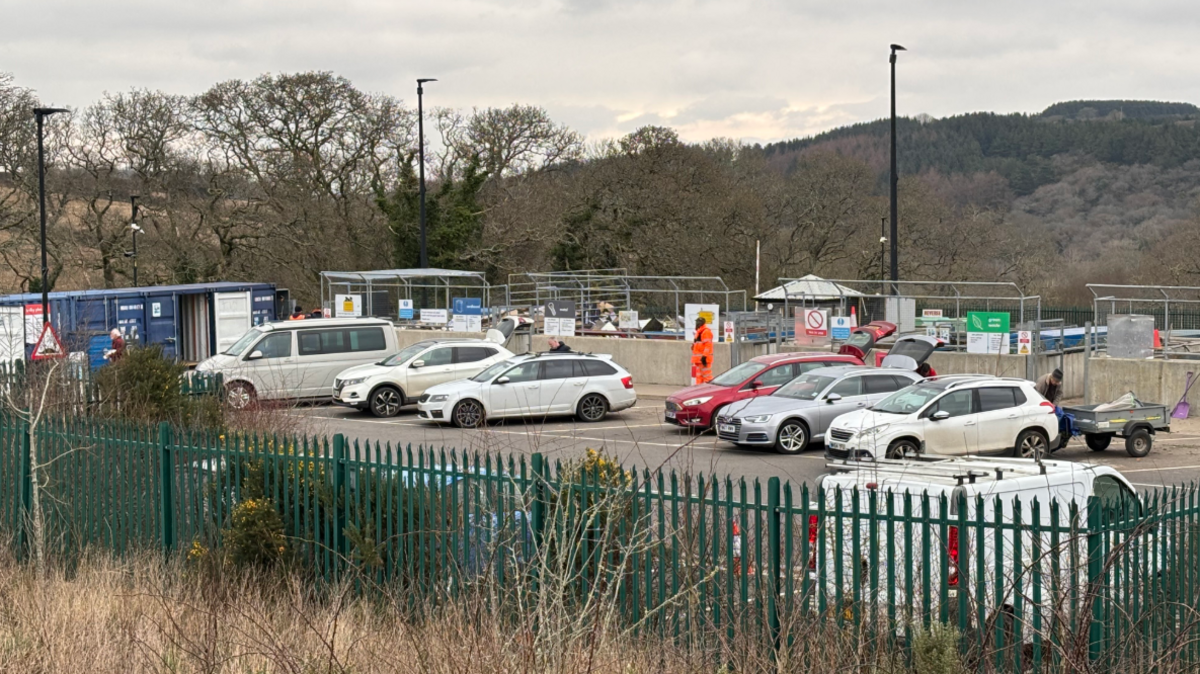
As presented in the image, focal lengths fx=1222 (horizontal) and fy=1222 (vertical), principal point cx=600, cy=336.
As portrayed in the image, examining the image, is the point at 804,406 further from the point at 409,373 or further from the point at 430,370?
the point at 409,373

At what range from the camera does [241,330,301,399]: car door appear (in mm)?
25125

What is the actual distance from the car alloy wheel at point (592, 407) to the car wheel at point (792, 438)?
16.6 feet

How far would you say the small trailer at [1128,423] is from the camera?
18.9 meters

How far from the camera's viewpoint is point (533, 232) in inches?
2018

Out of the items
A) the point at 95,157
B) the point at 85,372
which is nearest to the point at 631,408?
the point at 85,372

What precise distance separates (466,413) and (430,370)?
2.84 m

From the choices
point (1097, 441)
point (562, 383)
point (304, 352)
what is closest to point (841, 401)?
point (1097, 441)

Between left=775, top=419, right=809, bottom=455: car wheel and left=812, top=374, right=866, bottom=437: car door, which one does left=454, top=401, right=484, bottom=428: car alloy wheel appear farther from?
left=812, top=374, right=866, bottom=437: car door

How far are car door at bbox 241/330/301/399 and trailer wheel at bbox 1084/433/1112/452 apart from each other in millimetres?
15015

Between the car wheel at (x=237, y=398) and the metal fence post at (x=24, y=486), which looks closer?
the metal fence post at (x=24, y=486)

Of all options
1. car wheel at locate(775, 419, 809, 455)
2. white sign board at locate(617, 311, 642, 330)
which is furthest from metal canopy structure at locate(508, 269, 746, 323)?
car wheel at locate(775, 419, 809, 455)

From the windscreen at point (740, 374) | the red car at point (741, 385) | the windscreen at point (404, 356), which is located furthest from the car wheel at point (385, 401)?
the windscreen at point (740, 374)

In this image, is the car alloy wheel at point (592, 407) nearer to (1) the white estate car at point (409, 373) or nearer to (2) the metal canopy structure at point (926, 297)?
(1) the white estate car at point (409, 373)

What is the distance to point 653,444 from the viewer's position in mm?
20469
